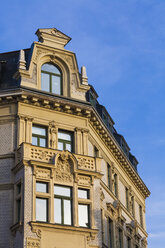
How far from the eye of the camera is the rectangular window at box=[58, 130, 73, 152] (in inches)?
1404

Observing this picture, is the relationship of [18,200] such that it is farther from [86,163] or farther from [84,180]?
[86,163]

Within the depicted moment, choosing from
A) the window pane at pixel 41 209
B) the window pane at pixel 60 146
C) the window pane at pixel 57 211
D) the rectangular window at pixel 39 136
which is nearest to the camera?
the window pane at pixel 41 209

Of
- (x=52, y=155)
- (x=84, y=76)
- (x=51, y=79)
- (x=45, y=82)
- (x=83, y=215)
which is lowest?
(x=83, y=215)

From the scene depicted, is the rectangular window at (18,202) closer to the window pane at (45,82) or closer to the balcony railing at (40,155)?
the balcony railing at (40,155)

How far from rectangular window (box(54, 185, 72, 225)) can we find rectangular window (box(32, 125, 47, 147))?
3344 mm

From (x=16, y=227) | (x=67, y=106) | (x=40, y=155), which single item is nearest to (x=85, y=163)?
(x=40, y=155)

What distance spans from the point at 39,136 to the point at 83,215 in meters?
5.90

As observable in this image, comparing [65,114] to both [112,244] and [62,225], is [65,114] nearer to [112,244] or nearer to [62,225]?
[62,225]

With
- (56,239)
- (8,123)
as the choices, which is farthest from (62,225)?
(8,123)

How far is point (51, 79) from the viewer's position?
37.2 m

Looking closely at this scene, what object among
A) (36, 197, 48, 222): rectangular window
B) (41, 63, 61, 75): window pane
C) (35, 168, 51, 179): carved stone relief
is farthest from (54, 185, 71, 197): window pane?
(41, 63, 61, 75): window pane

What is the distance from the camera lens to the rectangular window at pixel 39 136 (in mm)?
34844

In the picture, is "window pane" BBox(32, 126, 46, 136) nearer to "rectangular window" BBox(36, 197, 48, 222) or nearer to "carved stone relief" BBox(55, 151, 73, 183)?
"carved stone relief" BBox(55, 151, 73, 183)

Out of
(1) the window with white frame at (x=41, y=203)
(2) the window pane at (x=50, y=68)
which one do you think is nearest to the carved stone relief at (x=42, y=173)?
(1) the window with white frame at (x=41, y=203)
